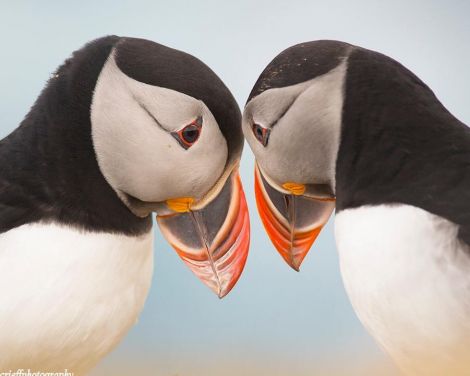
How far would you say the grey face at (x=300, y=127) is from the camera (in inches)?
99.8

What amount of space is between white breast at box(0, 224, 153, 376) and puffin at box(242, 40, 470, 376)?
0.59m

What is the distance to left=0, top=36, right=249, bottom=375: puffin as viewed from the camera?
94.9 inches

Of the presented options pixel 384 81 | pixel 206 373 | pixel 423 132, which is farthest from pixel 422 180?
pixel 206 373

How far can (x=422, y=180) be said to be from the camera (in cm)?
234

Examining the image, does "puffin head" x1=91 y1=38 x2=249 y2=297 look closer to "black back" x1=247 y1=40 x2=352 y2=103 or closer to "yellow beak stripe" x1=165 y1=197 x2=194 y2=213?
"yellow beak stripe" x1=165 y1=197 x2=194 y2=213

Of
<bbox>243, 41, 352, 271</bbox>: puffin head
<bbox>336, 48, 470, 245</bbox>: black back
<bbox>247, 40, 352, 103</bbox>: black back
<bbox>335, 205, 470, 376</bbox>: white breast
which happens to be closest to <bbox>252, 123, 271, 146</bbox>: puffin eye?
<bbox>243, 41, 352, 271</bbox>: puffin head

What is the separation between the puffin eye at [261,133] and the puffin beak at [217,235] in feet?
0.62

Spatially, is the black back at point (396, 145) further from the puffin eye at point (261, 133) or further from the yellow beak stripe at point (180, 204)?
the yellow beak stripe at point (180, 204)

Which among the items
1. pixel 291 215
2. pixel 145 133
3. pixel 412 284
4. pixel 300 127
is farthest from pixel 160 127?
pixel 412 284

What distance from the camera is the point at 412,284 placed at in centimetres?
218

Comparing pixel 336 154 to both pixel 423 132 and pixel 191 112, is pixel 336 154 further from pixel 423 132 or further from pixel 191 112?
pixel 191 112

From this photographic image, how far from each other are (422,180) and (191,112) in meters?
0.71

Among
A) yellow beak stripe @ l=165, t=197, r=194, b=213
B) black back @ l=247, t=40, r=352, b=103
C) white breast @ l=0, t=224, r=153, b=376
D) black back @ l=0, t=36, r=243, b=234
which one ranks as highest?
black back @ l=247, t=40, r=352, b=103

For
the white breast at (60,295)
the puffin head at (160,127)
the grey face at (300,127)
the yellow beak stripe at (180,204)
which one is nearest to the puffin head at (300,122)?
the grey face at (300,127)
